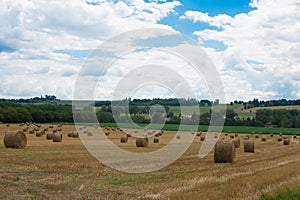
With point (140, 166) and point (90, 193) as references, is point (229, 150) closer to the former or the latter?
point (140, 166)

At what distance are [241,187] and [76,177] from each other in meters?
6.05

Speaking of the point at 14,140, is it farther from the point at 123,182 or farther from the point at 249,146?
the point at 249,146

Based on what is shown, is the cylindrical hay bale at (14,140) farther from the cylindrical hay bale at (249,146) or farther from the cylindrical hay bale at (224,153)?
the cylindrical hay bale at (249,146)

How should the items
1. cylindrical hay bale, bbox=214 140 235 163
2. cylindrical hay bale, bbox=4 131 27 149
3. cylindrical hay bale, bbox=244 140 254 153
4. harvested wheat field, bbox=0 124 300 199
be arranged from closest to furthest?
1. harvested wheat field, bbox=0 124 300 199
2. cylindrical hay bale, bbox=214 140 235 163
3. cylindrical hay bale, bbox=4 131 27 149
4. cylindrical hay bale, bbox=244 140 254 153

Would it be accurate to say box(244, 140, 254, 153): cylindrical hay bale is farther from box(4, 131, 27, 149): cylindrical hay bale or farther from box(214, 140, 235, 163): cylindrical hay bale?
box(4, 131, 27, 149): cylindrical hay bale

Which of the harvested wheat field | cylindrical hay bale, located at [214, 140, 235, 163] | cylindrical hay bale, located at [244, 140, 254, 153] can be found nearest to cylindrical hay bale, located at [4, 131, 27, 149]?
the harvested wheat field

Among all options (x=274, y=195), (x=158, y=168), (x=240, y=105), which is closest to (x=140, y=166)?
(x=158, y=168)

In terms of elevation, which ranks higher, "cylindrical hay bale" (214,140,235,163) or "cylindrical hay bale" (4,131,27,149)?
"cylindrical hay bale" (4,131,27,149)

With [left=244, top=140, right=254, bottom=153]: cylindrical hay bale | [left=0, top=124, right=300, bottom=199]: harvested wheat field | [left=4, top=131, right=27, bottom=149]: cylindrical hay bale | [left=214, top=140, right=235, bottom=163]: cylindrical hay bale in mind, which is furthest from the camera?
[left=244, top=140, right=254, bottom=153]: cylindrical hay bale

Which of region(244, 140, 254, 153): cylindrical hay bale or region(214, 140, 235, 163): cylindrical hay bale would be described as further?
region(244, 140, 254, 153): cylindrical hay bale

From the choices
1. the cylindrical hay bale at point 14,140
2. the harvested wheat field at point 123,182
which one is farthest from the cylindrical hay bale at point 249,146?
the cylindrical hay bale at point 14,140

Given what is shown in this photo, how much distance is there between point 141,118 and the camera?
5828 cm

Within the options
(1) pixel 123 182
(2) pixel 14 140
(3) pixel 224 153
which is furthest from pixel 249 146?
(1) pixel 123 182

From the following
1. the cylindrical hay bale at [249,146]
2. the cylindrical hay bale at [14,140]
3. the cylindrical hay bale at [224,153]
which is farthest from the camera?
the cylindrical hay bale at [249,146]
